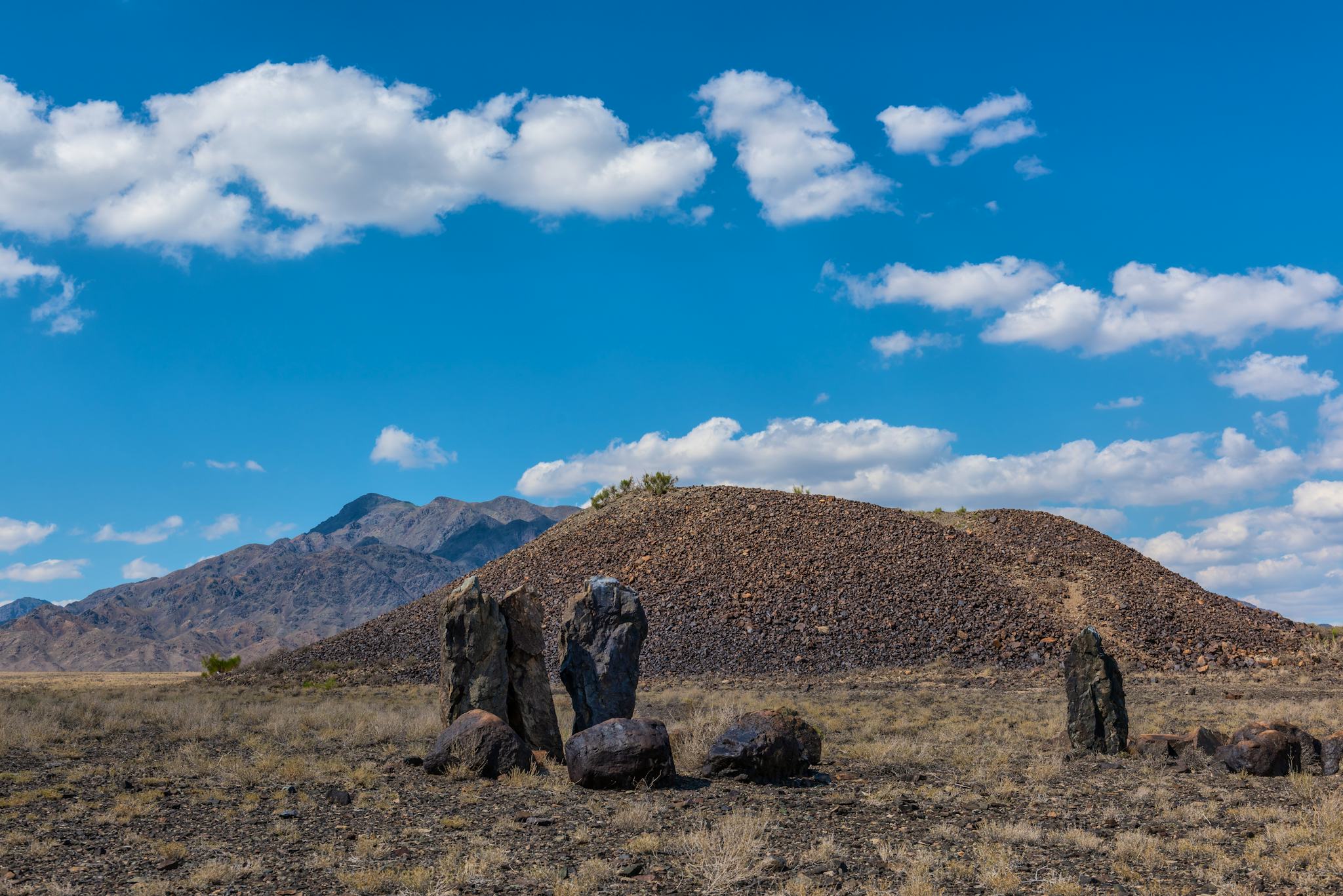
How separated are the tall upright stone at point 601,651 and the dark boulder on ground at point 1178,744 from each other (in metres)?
8.87

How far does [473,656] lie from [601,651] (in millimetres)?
2346

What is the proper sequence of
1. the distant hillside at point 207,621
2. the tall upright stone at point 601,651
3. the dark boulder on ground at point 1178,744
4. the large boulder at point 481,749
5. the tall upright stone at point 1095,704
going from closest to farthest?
the large boulder at point 481,749 < the dark boulder on ground at point 1178,744 < the tall upright stone at point 1095,704 < the tall upright stone at point 601,651 < the distant hillside at point 207,621

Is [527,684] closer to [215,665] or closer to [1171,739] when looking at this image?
[1171,739]

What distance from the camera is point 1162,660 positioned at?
38.0m

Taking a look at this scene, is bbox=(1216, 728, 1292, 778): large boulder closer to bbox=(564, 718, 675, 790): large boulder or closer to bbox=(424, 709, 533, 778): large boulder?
bbox=(564, 718, 675, 790): large boulder

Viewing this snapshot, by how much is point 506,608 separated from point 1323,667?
33.8 metres

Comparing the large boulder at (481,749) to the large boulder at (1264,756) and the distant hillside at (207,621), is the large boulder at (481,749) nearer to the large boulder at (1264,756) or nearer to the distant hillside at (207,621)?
the large boulder at (1264,756)

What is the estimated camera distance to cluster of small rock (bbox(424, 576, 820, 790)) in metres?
14.3

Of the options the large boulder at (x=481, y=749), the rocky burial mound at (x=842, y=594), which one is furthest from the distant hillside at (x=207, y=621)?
the large boulder at (x=481, y=749)

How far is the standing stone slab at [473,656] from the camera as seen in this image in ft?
56.5

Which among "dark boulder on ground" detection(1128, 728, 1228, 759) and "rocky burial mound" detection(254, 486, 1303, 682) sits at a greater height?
"rocky burial mound" detection(254, 486, 1303, 682)

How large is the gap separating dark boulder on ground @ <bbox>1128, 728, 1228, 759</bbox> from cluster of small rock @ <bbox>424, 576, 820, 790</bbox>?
5846mm

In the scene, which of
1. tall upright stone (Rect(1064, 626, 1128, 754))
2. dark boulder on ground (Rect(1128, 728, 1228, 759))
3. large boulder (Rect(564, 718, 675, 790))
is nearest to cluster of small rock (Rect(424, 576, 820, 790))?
large boulder (Rect(564, 718, 675, 790))

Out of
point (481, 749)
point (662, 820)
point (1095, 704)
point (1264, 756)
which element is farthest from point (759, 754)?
point (1264, 756)
